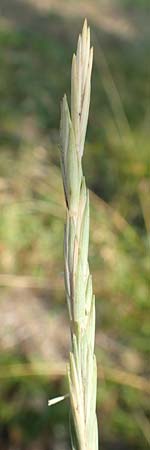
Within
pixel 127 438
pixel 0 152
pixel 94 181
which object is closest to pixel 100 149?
pixel 94 181

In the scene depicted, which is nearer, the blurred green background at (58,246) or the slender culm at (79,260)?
the slender culm at (79,260)

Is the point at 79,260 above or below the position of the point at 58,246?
below

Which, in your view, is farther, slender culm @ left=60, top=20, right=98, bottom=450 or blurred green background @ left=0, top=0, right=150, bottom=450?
blurred green background @ left=0, top=0, right=150, bottom=450

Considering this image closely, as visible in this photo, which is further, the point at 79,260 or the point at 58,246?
the point at 58,246

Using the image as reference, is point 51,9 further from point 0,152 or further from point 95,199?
point 95,199
